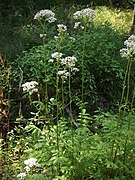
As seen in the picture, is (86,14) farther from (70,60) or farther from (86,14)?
(70,60)

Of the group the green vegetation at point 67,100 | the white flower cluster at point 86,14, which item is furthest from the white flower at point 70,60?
the white flower cluster at point 86,14

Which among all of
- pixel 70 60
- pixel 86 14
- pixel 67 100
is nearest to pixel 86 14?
pixel 86 14

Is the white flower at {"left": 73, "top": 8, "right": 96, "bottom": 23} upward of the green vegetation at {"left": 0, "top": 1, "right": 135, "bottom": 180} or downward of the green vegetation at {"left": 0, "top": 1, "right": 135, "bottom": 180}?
upward

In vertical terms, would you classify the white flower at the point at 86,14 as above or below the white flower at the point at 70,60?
above

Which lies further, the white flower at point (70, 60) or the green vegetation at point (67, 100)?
the green vegetation at point (67, 100)

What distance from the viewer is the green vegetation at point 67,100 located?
292 centimetres

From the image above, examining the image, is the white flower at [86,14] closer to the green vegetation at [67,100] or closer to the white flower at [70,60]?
the green vegetation at [67,100]

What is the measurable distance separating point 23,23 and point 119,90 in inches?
121

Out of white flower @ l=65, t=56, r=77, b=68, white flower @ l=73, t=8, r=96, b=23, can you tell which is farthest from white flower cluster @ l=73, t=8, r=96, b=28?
white flower @ l=65, t=56, r=77, b=68

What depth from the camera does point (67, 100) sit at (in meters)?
4.78

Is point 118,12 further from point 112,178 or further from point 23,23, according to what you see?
point 112,178

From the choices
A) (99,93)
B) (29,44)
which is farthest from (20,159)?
(29,44)

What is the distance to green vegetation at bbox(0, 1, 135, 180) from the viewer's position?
9.57ft

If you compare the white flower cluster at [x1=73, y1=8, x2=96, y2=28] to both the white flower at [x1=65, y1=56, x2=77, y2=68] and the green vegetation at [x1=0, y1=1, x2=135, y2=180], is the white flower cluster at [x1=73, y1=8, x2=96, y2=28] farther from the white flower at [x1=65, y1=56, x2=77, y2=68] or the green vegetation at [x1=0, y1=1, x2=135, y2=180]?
the white flower at [x1=65, y1=56, x2=77, y2=68]
